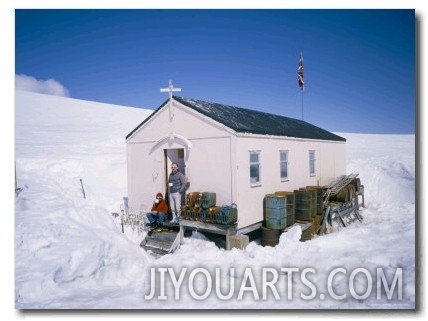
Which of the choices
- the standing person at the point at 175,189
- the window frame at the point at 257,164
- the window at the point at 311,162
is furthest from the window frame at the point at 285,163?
the standing person at the point at 175,189

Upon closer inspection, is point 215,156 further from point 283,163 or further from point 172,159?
point 283,163

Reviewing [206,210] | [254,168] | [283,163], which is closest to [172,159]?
[206,210]

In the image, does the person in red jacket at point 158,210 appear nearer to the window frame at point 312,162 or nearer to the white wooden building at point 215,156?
the white wooden building at point 215,156

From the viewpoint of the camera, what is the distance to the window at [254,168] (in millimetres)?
10664

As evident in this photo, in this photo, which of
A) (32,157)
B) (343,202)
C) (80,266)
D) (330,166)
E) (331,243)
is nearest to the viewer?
(80,266)

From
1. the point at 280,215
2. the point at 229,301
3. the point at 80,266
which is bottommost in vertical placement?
the point at 229,301

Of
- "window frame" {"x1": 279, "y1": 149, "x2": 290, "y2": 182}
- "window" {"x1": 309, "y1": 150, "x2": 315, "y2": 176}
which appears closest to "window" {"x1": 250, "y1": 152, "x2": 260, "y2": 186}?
"window frame" {"x1": 279, "y1": 149, "x2": 290, "y2": 182}

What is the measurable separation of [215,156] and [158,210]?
9.19ft

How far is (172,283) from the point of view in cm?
740

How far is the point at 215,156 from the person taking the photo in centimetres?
1029

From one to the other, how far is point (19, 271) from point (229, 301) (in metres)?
4.65

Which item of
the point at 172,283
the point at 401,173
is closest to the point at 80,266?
the point at 172,283

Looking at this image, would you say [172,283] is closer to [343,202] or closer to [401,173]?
[343,202]

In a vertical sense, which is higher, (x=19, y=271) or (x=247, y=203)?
(x=247, y=203)
